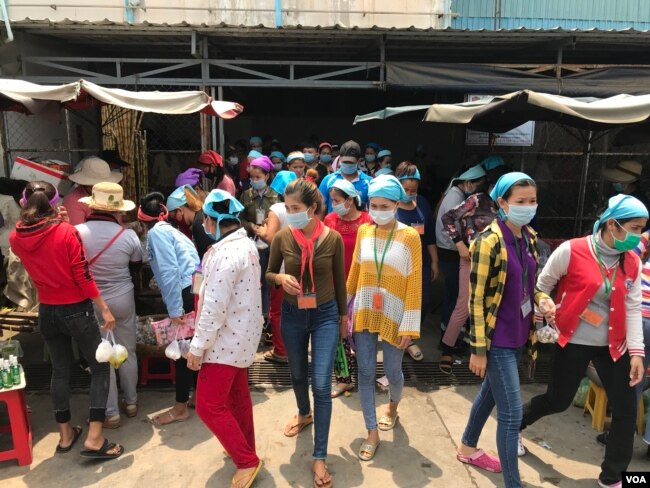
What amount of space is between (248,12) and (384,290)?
27.6 feet

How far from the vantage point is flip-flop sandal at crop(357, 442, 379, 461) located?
10.3 ft

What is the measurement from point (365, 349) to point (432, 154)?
8.52 metres

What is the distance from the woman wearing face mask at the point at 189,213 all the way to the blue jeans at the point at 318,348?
1.14 m

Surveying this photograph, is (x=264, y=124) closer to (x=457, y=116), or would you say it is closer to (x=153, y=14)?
(x=153, y=14)

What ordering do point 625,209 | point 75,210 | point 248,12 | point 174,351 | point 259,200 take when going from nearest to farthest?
point 625,209
point 174,351
point 75,210
point 259,200
point 248,12

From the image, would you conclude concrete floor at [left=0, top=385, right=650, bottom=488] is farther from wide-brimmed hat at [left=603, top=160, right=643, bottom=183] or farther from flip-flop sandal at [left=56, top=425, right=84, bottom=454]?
wide-brimmed hat at [left=603, top=160, right=643, bottom=183]

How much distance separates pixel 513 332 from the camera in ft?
8.51

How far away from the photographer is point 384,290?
10.3 feet

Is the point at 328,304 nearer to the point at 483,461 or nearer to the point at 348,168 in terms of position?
the point at 483,461

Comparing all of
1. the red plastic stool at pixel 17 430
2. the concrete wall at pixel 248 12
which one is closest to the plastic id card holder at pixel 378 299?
the red plastic stool at pixel 17 430

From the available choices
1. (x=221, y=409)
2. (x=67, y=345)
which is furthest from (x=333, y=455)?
(x=67, y=345)

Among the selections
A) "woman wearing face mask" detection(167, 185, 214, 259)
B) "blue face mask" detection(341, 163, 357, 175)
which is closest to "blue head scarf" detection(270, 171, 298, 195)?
"blue face mask" detection(341, 163, 357, 175)

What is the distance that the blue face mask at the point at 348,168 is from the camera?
4.52 m

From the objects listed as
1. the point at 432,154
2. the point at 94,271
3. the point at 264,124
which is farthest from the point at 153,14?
the point at 94,271
